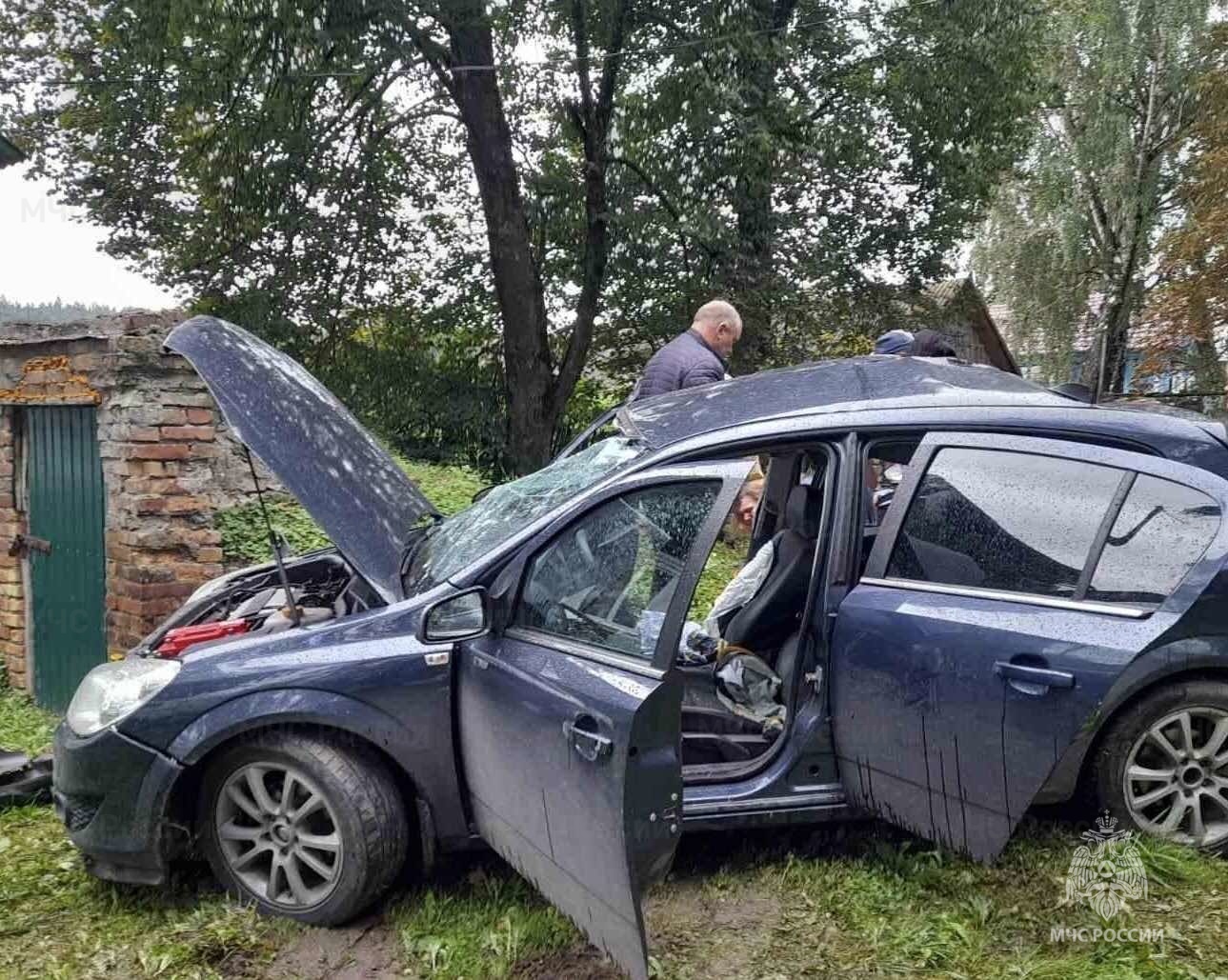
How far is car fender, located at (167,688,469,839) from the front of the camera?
9.93 feet

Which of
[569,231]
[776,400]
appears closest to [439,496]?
[569,231]

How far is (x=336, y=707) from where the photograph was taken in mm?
3025

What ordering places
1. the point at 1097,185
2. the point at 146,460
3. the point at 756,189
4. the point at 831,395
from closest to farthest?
1. the point at 831,395
2. the point at 146,460
3. the point at 756,189
4. the point at 1097,185

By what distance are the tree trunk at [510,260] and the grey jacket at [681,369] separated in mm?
4101

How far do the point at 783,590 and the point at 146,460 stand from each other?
4.07 m

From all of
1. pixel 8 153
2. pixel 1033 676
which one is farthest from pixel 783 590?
pixel 8 153

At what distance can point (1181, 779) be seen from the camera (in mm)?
3092

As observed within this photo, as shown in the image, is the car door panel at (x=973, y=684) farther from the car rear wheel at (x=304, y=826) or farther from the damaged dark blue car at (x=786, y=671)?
the car rear wheel at (x=304, y=826)

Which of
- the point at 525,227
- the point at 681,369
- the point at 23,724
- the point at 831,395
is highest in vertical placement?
the point at 525,227

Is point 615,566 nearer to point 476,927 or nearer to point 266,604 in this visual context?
point 476,927

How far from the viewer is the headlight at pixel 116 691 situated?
10.3 ft

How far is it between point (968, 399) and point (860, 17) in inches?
334

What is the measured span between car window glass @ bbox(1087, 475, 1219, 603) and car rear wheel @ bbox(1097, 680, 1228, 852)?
1.29 feet

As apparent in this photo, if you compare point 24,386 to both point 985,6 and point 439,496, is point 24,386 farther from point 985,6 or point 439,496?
point 985,6
